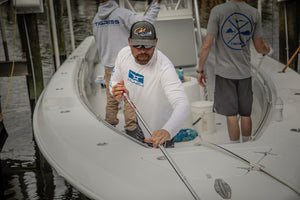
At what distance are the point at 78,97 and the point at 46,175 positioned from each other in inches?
67.5

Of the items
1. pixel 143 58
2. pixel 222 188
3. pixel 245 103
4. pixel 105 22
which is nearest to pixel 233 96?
pixel 245 103

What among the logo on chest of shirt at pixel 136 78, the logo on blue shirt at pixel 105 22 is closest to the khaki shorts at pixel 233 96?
the logo on chest of shirt at pixel 136 78

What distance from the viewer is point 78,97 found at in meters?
2.94

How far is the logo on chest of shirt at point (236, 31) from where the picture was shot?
8.98ft

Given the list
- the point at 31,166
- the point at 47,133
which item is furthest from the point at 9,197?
the point at 47,133

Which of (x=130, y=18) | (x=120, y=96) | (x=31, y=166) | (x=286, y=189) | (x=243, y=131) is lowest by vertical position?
(x=31, y=166)

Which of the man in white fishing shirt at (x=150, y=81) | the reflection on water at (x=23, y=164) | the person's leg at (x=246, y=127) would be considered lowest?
the reflection on water at (x=23, y=164)

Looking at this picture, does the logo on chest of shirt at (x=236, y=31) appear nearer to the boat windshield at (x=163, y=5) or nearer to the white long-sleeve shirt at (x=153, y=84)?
the white long-sleeve shirt at (x=153, y=84)

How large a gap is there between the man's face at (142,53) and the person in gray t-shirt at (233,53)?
31.7 inches

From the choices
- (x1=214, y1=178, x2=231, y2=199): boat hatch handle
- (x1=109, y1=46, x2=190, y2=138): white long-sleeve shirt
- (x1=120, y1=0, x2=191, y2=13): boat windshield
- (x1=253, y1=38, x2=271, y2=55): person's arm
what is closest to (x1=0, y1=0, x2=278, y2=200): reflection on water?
(x1=109, y1=46, x2=190, y2=138): white long-sleeve shirt

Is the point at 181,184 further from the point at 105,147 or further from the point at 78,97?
the point at 78,97

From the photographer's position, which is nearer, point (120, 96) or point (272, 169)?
point (272, 169)

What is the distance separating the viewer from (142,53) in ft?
6.88

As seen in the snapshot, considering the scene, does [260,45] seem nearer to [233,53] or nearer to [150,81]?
[233,53]
